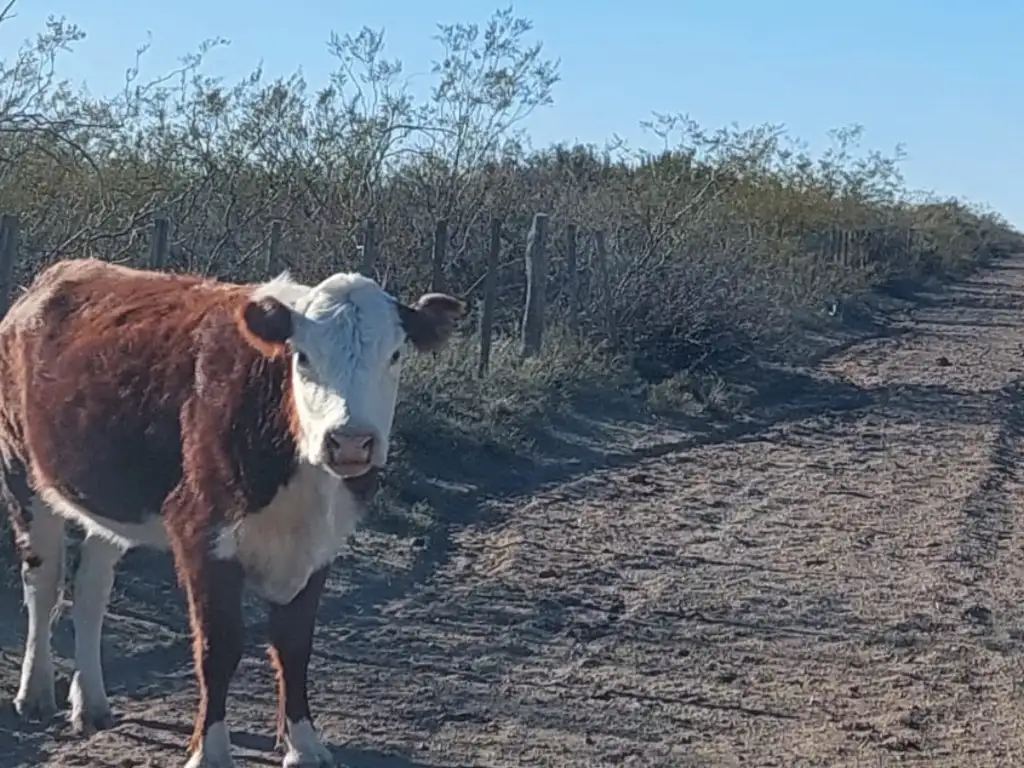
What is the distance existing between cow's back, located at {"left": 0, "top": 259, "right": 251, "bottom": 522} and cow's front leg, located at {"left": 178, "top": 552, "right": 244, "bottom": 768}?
1.50 ft

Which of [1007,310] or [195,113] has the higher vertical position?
[195,113]

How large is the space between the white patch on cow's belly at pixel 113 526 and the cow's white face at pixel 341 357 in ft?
3.03

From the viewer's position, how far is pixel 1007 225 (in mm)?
109750

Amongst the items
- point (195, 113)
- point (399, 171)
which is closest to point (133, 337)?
point (195, 113)

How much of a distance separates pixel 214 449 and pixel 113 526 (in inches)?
31.9

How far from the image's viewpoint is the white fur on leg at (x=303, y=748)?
622 centimetres

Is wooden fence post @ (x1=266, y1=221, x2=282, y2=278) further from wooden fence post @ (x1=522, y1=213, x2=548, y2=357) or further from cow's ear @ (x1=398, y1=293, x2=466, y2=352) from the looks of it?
cow's ear @ (x1=398, y1=293, x2=466, y2=352)

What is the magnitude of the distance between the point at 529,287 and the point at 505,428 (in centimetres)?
354

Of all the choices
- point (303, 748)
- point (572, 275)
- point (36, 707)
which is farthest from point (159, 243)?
point (572, 275)

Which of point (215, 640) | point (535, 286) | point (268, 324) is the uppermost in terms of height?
point (268, 324)

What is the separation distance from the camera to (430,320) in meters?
6.38

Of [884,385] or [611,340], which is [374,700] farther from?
[884,385]

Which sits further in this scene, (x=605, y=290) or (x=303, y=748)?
(x=605, y=290)

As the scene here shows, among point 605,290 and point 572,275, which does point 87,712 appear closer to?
point 572,275
